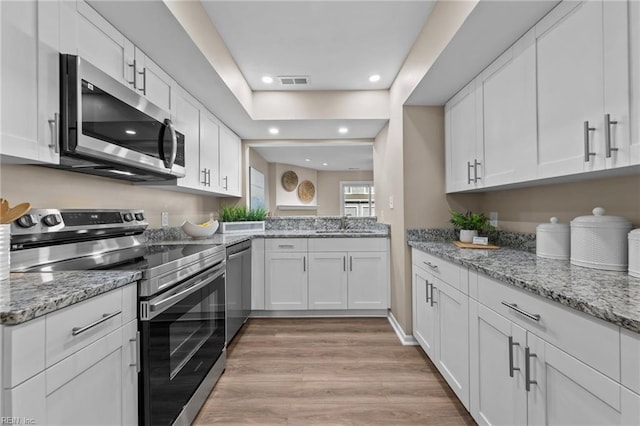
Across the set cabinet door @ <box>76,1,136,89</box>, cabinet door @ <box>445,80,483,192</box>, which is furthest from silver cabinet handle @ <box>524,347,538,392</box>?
cabinet door @ <box>76,1,136,89</box>

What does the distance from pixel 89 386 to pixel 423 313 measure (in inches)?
A: 81.2

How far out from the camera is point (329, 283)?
3.20 metres

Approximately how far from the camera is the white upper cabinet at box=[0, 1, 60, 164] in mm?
1033

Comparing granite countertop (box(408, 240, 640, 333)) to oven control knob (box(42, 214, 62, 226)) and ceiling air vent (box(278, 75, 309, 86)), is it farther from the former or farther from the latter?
ceiling air vent (box(278, 75, 309, 86))

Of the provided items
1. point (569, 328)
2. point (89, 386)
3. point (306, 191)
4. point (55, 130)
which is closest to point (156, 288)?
point (89, 386)

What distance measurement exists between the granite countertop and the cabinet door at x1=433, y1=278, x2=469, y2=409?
0.87ft

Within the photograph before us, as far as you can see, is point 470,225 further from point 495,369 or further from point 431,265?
point 495,369

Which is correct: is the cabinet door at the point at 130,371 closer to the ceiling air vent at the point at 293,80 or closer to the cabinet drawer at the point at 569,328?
the cabinet drawer at the point at 569,328

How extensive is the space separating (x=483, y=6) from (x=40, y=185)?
2.33 metres

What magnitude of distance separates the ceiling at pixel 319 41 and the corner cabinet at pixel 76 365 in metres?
1.42

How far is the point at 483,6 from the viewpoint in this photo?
140cm

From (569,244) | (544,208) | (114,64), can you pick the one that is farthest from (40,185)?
(544,208)

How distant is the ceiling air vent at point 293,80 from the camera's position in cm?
287

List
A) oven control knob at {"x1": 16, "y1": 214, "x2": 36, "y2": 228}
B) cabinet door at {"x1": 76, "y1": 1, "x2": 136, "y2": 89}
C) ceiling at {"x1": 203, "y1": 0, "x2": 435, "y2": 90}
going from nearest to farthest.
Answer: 1. oven control knob at {"x1": 16, "y1": 214, "x2": 36, "y2": 228}
2. cabinet door at {"x1": 76, "y1": 1, "x2": 136, "y2": 89}
3. ceiling at {"x1": 203, "y1": 0, "x2": 435, "y2": 90}
